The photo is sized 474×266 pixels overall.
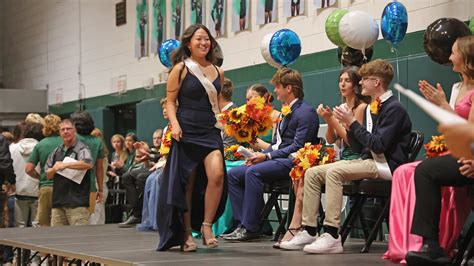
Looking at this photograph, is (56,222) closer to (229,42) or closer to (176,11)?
(229,42)

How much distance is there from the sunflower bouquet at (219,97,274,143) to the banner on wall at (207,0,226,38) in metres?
4.68

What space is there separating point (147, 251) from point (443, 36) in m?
2.34

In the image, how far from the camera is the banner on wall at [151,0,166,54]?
1212 centimetres

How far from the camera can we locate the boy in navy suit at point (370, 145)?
16.5 feet

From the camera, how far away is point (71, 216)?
790 centimetres

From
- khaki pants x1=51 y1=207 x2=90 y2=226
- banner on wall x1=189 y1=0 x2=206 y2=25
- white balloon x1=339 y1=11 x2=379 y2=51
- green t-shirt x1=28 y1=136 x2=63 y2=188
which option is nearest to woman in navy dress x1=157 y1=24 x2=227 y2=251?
white balloon x1=339 y1=11 x2=379 y2=51

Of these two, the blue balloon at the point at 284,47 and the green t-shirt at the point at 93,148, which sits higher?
the blue balloon at the point at 284,47

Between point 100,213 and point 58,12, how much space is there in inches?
285

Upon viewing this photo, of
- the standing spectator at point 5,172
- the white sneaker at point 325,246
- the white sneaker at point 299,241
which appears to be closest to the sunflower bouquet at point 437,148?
the white sneaker at point 325,246

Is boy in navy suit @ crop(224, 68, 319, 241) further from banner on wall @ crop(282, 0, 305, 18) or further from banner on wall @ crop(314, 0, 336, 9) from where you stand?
banner on wall @ crop(282, 0, 305, 18)

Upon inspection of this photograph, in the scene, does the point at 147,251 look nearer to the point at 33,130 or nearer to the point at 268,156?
the point at 268,156

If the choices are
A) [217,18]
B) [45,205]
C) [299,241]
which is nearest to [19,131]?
[45,205]

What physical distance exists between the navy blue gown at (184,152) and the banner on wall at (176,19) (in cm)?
639

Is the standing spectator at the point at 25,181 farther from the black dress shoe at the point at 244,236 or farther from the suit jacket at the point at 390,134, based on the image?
the suit jacket at the point at 390,134
